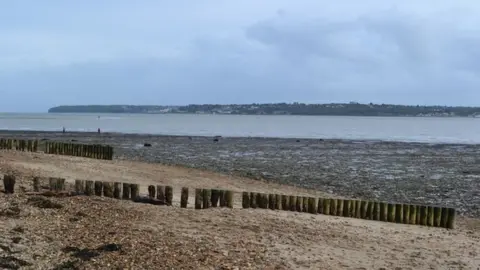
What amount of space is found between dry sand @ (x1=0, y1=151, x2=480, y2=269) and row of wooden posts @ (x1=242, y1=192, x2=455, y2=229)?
0.53m

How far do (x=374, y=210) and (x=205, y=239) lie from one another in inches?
273

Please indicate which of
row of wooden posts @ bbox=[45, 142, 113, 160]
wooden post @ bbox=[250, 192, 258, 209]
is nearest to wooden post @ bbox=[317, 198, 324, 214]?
wooden post @ bbox=[250, 192, 258, 209]

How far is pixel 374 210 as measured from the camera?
17.2 meters

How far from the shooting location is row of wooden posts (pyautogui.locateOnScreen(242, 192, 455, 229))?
55.3 ft

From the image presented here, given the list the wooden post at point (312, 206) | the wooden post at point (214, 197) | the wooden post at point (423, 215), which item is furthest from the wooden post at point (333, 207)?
the wooden post at point (214, 197)

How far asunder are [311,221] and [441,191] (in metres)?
14.6

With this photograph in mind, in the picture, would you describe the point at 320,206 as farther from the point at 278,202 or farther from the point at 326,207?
the point at 278,202

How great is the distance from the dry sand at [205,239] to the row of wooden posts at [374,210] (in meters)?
0.53

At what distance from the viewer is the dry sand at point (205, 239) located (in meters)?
9.99

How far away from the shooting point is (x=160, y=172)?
29.4 metres

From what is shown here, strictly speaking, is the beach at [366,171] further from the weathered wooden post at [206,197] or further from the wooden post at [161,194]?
the wooden post at [161,194]

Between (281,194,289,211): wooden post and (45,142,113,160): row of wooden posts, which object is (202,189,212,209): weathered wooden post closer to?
(281,194,289,211): wooden post

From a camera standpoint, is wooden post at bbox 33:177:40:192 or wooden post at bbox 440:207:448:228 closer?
wooden post at bbox 33:177:40:192

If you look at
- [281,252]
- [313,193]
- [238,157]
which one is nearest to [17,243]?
[281,252]
